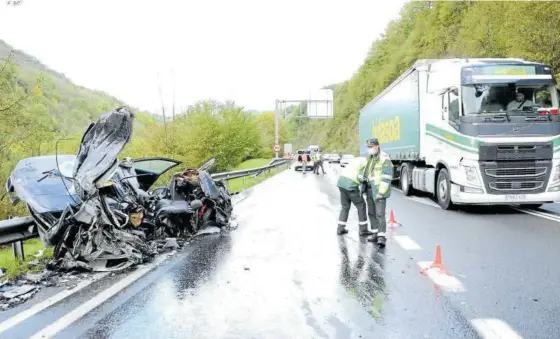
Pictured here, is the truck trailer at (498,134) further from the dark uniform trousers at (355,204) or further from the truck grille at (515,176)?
the dark uniform trousers at (355,204)

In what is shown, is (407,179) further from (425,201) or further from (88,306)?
(88,306)

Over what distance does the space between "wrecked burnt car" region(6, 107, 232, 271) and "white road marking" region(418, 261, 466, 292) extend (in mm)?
3545

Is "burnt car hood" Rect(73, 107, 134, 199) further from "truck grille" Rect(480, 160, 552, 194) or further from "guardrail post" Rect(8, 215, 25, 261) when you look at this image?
"truck grille" Rect(480, 160, 552, 194)

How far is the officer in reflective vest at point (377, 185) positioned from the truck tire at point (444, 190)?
3.95m

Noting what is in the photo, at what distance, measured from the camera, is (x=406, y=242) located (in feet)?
24.7

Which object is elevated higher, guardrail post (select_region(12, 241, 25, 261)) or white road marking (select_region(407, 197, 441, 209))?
guardrail post (select_region(12, 241, 25, 261))

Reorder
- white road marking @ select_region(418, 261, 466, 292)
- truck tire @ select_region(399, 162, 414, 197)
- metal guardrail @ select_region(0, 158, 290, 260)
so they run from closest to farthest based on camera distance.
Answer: white road marking @ select_region(418, 261, 466, 292) → metal guardrail @ select_region(0, 158, 290, 260) → truck tire @ select_region(399, 162, 414, 197)

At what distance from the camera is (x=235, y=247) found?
23.9 feet

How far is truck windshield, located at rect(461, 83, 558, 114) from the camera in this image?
10.3m

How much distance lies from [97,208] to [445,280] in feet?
13.8

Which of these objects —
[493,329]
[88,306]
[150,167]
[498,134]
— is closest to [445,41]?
[498,134]

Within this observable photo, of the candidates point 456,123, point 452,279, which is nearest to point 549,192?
point 456,123

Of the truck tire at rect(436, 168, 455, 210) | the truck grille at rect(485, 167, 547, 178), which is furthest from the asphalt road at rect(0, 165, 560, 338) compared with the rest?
the truck tire at rect(436, 168, 455, 210)

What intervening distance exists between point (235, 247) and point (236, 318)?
3.24m
